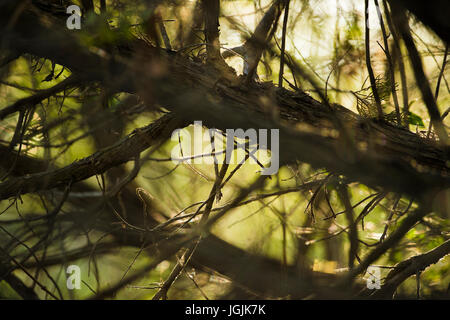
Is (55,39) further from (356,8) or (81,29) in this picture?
(356,8)

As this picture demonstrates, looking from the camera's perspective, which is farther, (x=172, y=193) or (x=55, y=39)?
(x=172, y=193)

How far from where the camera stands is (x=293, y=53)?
5.84 ft

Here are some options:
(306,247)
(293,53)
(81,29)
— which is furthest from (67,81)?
(306,247)

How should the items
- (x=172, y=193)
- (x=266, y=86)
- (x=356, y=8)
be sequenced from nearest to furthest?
1. (x=266, y=86)
2. (x=356, y=8)
3. (x=172, y=193)

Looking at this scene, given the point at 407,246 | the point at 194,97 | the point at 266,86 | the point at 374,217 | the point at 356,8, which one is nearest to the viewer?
the point at 194,97

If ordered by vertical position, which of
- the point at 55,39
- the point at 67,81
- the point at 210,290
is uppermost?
the point at 67,81

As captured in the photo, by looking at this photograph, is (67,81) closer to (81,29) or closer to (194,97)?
(81,29)

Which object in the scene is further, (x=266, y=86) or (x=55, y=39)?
(x=266, y=86)

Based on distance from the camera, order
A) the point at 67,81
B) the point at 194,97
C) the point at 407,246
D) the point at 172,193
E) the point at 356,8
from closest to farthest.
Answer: the point at 194,97 → the point at 67,81 → the point at 356,8 → the point at 407,246 → the point at 172,193

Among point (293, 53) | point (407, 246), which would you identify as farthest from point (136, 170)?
point (407, 246)

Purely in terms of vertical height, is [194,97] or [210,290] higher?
[194,97]
